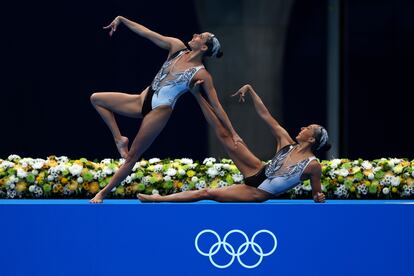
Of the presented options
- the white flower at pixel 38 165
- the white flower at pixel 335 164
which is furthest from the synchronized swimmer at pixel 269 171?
the white flower at pixel 38 165

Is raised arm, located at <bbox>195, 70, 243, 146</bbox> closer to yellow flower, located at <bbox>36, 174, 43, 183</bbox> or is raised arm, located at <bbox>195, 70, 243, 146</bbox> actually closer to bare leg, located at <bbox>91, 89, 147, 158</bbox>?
bare leg, located at <bbox>91, 89, 147, 158</bbox>

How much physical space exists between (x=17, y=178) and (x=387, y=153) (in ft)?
21.7

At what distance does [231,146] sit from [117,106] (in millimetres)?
1038

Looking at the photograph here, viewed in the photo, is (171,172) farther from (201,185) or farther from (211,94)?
(211,94)

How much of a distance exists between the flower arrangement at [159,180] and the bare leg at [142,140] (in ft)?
2.39

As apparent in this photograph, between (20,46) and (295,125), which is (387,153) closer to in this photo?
(295,125)

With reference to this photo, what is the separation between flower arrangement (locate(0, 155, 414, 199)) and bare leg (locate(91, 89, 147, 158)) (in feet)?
2.37

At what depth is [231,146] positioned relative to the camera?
31.2ft

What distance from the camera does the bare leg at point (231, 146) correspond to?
374 inches

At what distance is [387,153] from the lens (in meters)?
15.3

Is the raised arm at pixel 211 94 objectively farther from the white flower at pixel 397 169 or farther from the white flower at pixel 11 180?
the white flower at pixel 11 180

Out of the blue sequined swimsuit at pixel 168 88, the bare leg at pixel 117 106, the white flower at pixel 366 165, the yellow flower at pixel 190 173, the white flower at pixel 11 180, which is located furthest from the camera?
the white flower at pixel 366 165
